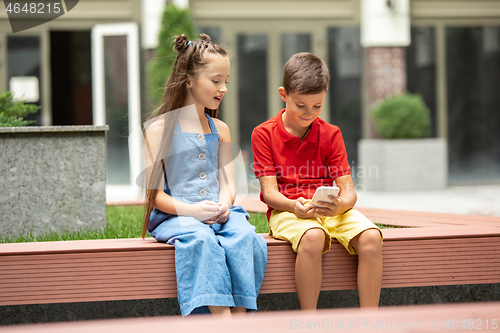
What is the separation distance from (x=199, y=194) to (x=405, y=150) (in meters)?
5.82

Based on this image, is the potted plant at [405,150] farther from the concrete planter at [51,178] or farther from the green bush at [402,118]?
the concrete planter at [51,178]

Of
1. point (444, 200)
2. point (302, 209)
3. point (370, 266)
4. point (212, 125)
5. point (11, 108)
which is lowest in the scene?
point (444, 200)

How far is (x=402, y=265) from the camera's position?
237 cm

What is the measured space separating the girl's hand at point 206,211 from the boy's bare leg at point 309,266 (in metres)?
0.40

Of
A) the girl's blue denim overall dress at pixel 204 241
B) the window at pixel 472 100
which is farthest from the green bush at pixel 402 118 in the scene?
the girl's blue denim overall dress at pixel 204 241

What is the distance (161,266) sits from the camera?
2205mm

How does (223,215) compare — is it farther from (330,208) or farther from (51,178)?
(51,178)

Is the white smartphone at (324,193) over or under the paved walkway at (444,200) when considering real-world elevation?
over

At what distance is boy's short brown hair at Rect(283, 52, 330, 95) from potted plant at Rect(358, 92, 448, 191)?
5402 millimetres

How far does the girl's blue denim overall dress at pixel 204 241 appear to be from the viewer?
2053 mm

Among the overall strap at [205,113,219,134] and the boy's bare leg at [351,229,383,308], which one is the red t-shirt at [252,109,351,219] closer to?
the overall strap at [205,113,219,134]

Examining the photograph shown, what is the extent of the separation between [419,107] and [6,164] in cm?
618

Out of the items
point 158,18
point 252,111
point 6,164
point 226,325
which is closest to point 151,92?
point 158,18

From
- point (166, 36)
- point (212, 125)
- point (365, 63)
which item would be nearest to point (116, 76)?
point (166, 36)
